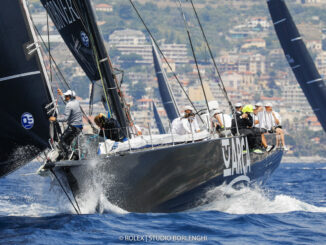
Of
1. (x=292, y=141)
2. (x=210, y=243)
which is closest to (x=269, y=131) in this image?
(x=210, y=243)

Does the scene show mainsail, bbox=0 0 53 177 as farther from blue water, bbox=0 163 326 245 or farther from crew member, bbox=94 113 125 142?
crew member, bbox=94 113 125 142

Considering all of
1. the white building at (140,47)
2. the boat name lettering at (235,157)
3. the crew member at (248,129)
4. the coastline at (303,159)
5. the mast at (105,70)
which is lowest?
the coastline at (303,159)

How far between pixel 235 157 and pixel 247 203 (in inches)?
31.0

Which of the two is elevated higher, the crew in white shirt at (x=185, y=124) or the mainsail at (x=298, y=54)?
the mainsail at (x=298, y=54)

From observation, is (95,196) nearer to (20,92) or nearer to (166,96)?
(20,92)

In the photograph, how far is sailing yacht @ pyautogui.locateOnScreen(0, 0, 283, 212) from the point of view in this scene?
7230mm

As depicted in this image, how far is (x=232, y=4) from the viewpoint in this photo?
19175cm

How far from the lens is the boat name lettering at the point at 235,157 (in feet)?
26.0

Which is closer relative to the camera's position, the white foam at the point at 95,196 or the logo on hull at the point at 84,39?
the white foam at the point at 95,196

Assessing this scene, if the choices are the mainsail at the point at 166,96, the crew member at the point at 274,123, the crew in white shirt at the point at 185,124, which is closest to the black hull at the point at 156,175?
the crew in white shirt at the point at 185,124

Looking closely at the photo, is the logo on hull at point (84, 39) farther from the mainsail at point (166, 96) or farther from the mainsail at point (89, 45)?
the mainsail at point (166, 96)

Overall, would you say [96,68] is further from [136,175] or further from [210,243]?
[210,243]

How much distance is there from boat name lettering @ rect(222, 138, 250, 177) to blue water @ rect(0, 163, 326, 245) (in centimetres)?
23

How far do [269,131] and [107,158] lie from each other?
443 centimetres
